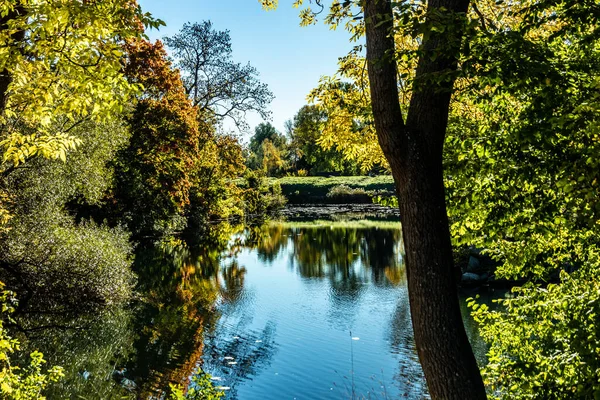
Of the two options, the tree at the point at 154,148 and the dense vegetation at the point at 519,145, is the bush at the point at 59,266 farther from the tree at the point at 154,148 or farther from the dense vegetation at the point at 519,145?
the dense vegetation at the point at 519,145

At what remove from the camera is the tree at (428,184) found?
3.49 metres

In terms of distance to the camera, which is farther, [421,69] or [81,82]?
[81,82]

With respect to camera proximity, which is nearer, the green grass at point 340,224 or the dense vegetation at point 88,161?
the dense vegetation at point 88,161

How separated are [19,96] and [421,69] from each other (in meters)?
3.84

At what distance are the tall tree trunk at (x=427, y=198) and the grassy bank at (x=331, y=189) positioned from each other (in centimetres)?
5408

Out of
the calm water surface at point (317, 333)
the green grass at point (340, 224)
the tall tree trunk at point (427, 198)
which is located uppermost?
the tall tree trunk at point (427, 198)

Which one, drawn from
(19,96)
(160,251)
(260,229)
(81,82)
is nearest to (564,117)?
(81,82)

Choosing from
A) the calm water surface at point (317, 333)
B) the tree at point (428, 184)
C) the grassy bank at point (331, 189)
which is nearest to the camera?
the tree at point (428, 184)

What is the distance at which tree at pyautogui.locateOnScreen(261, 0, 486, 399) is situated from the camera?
11.4ft

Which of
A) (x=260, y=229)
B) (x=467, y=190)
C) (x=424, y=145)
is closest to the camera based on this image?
(x=424, y=145)

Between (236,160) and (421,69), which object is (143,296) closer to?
(421,69)

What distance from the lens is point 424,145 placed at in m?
3.81

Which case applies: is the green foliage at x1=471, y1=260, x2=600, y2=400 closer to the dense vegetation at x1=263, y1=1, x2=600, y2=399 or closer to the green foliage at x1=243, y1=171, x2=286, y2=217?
the dense vegetation at x1=263, y1=1, x2=600, y2=399

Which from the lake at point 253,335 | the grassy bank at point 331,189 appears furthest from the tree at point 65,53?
the grassy bank at point 331,189
